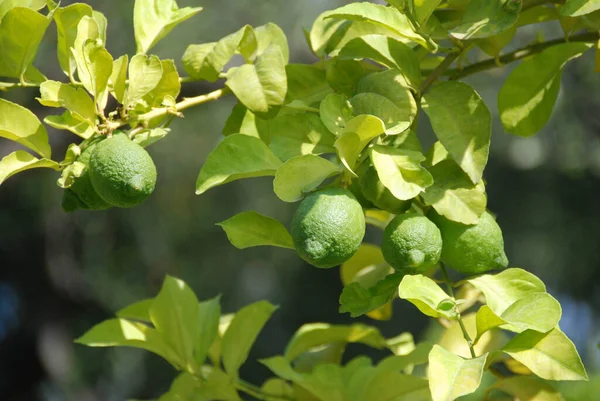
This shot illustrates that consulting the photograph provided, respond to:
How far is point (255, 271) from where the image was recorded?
18.0 ft

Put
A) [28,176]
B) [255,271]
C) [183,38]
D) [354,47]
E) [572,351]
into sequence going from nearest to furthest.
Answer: [572,351] → [354,47] → [183,38] → [28,176] → [255,271]

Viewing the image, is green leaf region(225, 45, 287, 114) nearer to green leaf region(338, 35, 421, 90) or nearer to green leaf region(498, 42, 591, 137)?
green leaf region(338, 35, 421, 90)

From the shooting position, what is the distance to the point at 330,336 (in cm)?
81

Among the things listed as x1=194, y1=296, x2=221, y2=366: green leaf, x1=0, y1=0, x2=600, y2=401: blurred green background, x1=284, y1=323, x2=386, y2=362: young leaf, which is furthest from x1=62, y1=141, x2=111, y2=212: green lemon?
x1=0, y1=0, x2=600, y2=401: blurred green background

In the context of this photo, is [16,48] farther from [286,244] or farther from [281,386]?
[281,386]

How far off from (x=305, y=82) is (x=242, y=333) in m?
0.29

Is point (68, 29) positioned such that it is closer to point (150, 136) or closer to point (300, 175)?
point (150, 136)

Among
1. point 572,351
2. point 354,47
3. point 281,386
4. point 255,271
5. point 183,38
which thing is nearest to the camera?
point 572,351

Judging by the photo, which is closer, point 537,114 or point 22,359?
point 537,114

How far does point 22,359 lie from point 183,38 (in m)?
2.25

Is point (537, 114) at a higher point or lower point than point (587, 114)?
higher

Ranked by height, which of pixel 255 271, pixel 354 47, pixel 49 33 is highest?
pixel 354 47

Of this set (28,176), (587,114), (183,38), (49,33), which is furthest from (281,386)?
(28,176)

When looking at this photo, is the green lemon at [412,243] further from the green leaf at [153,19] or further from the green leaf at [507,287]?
the green leaf at [153,19]
